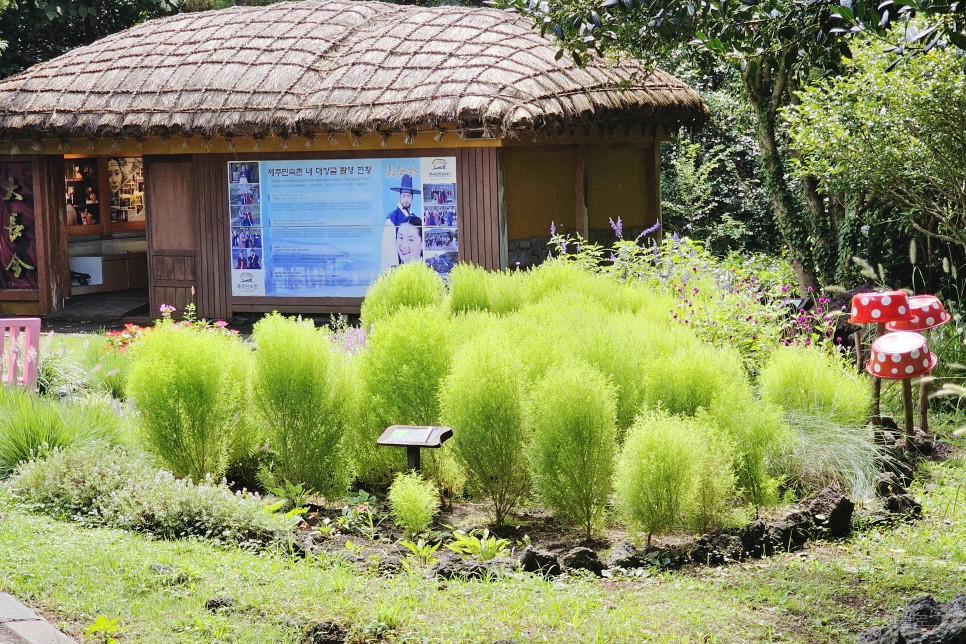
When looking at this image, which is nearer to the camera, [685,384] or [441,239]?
[685,384]

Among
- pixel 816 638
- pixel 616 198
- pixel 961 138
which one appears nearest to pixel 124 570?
pixel 816 638

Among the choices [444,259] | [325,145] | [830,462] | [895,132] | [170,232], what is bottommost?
[830,462]

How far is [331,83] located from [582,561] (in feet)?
29.2

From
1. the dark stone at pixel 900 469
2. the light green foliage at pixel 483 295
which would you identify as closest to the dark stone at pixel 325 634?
the dark stone at pixel 900 469

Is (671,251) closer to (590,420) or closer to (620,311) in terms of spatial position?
(620,311)

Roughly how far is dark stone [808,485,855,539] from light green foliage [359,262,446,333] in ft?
12.1

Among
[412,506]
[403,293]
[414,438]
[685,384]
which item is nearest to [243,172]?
[403,293]

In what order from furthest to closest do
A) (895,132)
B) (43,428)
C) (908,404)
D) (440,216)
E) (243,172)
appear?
1. (243,172)
2. (440,216)
3. (895,132)
4. (43,428)
5. (908,404)

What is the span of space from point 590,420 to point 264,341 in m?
1.90

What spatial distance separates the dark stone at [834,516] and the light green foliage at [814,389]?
997 mm

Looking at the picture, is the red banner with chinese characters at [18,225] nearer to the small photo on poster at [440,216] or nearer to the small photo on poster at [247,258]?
the small photo on poster at [247,258]

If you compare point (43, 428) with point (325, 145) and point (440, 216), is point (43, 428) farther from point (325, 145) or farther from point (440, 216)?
point (325, 145)

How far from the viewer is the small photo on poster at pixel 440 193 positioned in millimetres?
12266

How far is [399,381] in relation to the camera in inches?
223
